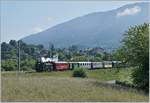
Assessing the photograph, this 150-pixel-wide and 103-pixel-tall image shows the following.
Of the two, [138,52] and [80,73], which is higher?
[138,52]

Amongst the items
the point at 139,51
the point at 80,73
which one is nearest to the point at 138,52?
the point at 139,51

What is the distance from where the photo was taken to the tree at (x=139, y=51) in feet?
101

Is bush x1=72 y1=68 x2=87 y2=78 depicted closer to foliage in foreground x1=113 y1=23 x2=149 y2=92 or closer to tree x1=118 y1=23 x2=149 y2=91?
foliage in foreground x1=113 y1=23 x2=149 y2=92

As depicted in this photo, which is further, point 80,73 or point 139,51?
point 80,73

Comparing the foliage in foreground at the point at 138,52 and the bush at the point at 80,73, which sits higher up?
the foliage in foreground at the point at 138,52

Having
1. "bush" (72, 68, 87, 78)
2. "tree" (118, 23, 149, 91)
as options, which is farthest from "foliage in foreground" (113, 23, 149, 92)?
"bush" (72, 68, 87, 78)

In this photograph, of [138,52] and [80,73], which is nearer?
[138,52]

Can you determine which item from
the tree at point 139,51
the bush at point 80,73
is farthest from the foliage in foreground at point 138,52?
the bush at point 80,73

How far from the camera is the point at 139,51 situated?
104 ft

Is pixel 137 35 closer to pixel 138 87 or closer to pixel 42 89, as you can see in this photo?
pixel 138 87

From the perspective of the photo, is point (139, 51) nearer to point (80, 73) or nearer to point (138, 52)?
point (138, 52)

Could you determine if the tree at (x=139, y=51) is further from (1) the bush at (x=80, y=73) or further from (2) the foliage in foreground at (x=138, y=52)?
(1) the bush at (x=80, y=73)

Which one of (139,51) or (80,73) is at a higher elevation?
(139,51)

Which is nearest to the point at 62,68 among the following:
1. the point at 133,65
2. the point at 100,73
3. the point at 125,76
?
the point at 100,73
